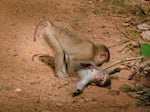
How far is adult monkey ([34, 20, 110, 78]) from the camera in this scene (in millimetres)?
6094

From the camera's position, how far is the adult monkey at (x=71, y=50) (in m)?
6.09

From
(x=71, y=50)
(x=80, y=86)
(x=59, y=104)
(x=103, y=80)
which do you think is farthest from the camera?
(x=71, y=50)

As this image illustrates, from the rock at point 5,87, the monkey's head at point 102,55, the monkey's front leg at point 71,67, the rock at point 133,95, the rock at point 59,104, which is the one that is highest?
the monkey's head at point 102,55

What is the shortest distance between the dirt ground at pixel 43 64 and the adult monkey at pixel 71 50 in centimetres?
26

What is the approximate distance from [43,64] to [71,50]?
1.82 feet

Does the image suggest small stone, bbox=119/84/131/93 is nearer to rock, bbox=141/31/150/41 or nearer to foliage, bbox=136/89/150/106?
foliage, bbox=136/89/150/106

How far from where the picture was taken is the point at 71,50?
6152 millimetres

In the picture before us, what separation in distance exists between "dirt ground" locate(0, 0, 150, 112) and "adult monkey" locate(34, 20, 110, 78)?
0.84 ft

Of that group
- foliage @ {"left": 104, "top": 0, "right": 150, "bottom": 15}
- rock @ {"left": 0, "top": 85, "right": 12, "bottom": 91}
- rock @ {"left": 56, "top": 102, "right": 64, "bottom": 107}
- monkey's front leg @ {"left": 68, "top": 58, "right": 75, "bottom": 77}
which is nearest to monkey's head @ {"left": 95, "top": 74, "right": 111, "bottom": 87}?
monkey's front leg @ {"left": 68, "top": 58, "right": 75, "bottom": 77}

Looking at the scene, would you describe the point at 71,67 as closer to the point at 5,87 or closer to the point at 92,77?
the point at 92,77

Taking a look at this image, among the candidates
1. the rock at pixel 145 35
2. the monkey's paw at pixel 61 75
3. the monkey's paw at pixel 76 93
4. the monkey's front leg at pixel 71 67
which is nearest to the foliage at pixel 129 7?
the rock at pixel 145 35

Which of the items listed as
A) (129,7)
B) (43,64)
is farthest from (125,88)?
(129,7)

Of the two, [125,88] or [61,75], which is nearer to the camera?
[125,88]

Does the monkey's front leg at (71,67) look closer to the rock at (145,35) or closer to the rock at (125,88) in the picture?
the rock at (125,88)
